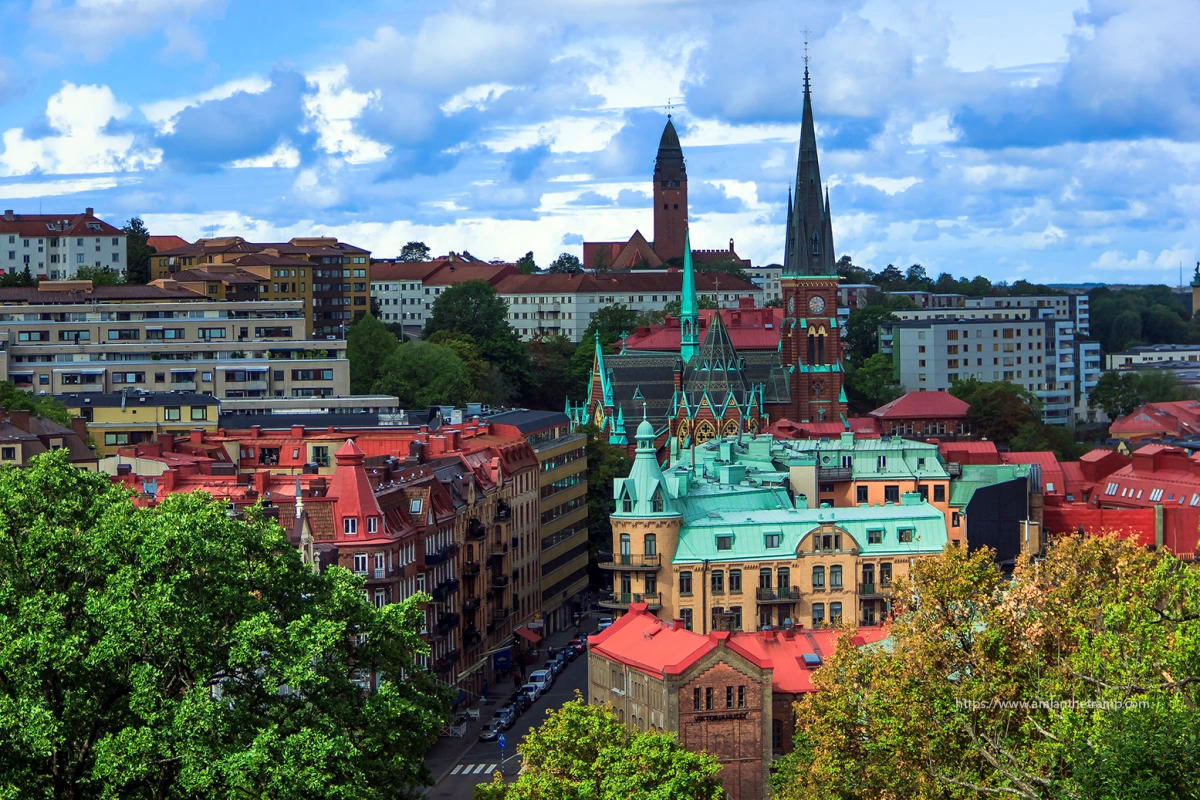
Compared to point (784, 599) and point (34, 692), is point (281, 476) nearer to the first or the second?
point (784, 599)

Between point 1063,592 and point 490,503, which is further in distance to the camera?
point 490,503

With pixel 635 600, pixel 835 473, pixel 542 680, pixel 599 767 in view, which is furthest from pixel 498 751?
pixel 835 473

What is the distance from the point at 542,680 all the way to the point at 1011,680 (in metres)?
59.5

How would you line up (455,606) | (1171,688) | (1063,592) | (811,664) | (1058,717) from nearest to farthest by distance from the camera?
(1171,688)
(1058,717)
(1063,592)
(811,664)
(455,606)

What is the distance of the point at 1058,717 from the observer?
65.9 metres

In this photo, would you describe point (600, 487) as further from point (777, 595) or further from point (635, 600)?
point (635, 600)

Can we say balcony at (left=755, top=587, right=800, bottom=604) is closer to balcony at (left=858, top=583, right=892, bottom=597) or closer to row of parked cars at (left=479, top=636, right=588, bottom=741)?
balcony at (left=858, top=583, right=892, bottom=597)

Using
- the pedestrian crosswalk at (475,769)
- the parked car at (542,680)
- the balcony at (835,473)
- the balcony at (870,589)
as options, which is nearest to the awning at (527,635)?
the parked car at (542,680)

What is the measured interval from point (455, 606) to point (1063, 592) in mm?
60988

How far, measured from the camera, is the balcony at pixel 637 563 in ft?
391

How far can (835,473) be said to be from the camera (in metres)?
140

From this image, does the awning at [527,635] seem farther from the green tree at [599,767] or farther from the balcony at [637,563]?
the green tree at [599,767]

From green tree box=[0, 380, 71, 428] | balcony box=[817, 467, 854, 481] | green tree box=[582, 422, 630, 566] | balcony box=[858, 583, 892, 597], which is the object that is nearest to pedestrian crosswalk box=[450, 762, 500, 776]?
balcony box=[858, 583, 892, 597]

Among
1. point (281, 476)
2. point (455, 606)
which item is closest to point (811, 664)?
point (455, 606)
